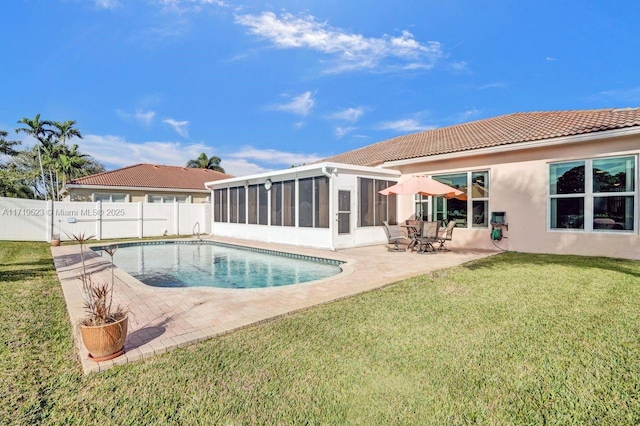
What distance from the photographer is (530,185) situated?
11422 millimetres

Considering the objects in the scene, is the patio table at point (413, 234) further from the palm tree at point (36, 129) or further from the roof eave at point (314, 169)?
the palm tree at point (36, 129)

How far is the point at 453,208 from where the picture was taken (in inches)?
531

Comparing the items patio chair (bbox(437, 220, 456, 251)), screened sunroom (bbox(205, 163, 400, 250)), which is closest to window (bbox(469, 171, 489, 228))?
patio chair (bbox(437, 220, 456, 251))

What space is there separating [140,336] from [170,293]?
2242mm

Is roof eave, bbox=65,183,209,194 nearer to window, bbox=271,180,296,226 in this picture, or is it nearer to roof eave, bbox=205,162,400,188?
roof eave, bbox=205,162,400,188

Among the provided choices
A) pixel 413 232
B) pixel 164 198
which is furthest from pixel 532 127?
pixel 164 198

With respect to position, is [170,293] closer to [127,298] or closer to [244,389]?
[127,298]

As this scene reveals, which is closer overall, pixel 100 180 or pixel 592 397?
pixel 592 397

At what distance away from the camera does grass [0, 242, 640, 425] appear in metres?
2.71

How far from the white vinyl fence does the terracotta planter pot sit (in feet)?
54.0

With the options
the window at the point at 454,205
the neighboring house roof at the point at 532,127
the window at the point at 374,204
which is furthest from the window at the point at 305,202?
the window at the point at 454,205

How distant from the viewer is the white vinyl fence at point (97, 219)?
16.9 meters

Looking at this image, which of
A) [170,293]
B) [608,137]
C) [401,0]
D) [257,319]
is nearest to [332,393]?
[257,319]

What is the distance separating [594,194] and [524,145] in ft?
8.55
